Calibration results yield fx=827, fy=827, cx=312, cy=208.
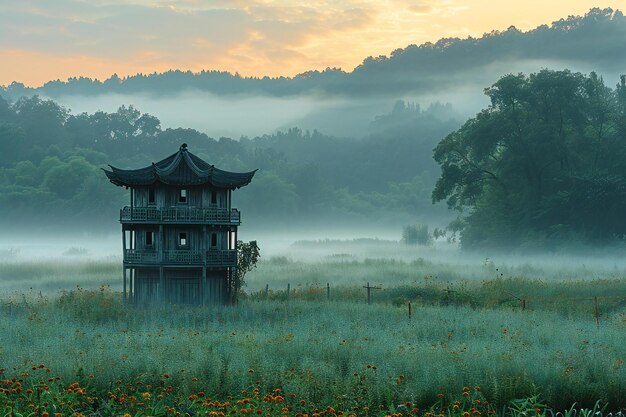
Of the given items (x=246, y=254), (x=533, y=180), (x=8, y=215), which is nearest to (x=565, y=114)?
(x=533, y=180)

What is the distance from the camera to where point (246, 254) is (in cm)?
5484

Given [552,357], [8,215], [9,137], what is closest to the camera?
[552,357]

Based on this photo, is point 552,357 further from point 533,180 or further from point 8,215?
point 8,215

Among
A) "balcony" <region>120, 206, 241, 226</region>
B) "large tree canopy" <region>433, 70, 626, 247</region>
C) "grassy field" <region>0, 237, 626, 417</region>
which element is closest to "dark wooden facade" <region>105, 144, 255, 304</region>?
"balcony" <region>120, 206, 241, 226</region>

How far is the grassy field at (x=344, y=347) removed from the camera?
2336cm

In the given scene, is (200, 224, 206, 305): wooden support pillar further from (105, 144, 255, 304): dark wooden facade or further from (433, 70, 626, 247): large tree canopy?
(433, 70, 626, 247): large tree canopy

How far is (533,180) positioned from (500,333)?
6289 cm

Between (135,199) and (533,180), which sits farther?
(533,180)

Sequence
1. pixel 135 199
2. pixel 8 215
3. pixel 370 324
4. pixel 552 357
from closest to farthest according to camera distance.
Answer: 1. pixel 552 357
2. pixel 370 324
3. pixel 135 199
4. pixel 8 215

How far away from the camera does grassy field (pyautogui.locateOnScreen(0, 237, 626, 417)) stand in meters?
23.4

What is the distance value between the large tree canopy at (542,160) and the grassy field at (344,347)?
36595 millimetres

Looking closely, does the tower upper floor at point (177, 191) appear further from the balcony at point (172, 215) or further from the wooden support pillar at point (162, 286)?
the wooden support pillar at point (162, 286)

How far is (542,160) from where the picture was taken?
9212cm

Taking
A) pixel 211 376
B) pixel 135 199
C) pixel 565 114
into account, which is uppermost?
pixel 565 114
